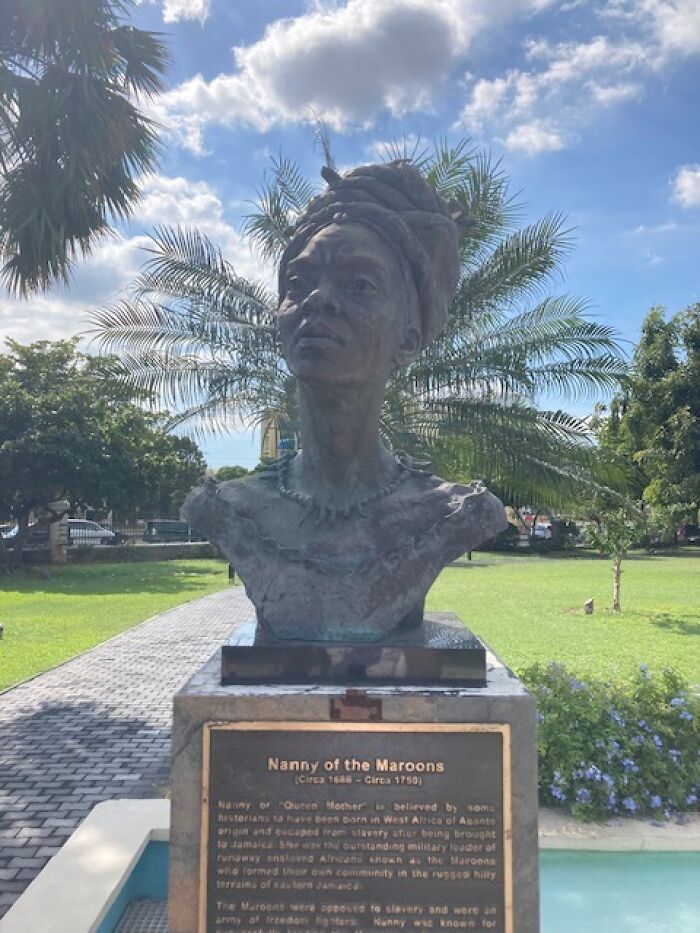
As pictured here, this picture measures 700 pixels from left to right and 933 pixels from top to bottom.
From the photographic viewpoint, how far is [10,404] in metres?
17.6

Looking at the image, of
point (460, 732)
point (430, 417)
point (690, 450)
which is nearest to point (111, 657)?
point (430, 417)

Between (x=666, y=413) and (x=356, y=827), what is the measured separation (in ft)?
72.2

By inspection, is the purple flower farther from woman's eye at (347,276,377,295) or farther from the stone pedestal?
woman's eye at (347,276,377,295)

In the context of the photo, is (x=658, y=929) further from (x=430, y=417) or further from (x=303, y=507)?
(x=430, y=417)

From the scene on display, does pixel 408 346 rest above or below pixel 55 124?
below

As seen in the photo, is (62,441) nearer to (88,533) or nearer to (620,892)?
(88,533)

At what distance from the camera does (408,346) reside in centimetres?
305

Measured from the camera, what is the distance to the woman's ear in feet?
9.86

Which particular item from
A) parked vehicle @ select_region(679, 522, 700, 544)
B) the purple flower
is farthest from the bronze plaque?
parked vehicle @ select_region(679, 522, 700, 544)

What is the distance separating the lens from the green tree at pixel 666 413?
821 inches

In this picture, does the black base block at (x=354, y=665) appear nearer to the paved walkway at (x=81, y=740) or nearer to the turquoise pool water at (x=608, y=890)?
the turquoise pool water at (x=608, y=890)

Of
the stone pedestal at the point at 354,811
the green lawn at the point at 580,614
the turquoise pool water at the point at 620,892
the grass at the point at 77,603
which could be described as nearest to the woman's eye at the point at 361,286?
the stone pedestal at the point at 354,811

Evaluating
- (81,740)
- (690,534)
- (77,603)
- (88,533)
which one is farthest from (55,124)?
(690,534)

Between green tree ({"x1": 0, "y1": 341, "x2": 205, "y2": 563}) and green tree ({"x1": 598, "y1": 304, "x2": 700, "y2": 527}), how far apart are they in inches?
503
